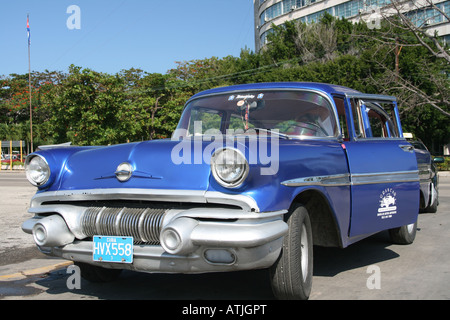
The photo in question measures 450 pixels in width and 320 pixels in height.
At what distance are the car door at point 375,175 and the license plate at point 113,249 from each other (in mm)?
2017

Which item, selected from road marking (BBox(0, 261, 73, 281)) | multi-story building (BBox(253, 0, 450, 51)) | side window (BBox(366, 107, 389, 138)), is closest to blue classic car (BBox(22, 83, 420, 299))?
side window (BBox(366, 107, 389, 138))

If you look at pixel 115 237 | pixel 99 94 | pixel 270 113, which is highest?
pixel 99 94

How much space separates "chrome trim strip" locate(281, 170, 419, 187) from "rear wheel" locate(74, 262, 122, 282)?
6.70 ft

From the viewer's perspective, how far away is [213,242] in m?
3.22

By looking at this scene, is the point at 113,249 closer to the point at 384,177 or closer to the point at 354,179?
the point at 354,179

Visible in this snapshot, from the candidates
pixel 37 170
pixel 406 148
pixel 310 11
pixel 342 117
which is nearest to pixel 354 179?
pixel 342 117

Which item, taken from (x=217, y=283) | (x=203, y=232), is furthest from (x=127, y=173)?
(x=217, y=283)

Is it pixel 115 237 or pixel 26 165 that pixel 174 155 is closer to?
pixel 115 237

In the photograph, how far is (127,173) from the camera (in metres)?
3.67

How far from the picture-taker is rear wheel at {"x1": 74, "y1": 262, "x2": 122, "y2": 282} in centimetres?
457

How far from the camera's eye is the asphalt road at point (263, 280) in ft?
13.8

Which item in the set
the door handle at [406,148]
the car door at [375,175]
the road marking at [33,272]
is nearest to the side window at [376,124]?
the car door at [375,175]

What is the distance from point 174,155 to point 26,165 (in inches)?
53.2

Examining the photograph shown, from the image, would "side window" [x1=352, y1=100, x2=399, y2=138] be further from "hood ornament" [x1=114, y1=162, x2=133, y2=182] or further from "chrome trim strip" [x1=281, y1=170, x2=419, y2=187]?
"hood ornament" [x1=114, y1=162, x2=133, y2=182]
